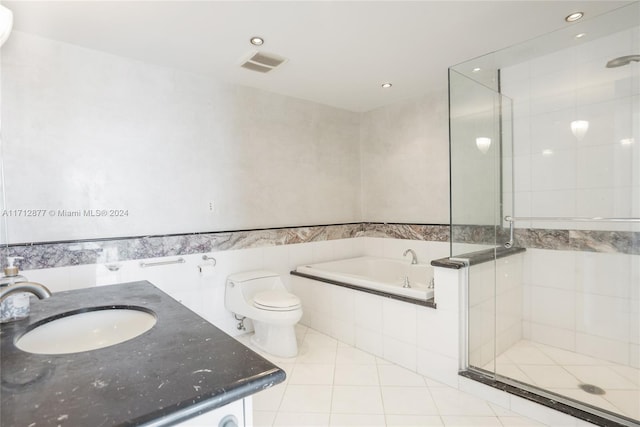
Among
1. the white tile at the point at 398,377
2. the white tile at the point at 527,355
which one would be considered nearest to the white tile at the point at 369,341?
the white tile at the point at 398,377

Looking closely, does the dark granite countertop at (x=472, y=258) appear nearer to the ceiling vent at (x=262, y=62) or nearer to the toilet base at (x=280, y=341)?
the toilet base at (x=280, y=341)

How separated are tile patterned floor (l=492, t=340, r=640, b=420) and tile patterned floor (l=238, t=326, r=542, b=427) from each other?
0.33 metres

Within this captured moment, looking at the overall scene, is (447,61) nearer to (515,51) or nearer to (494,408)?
(515,51)

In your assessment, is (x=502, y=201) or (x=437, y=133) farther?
(x=437, y=133)

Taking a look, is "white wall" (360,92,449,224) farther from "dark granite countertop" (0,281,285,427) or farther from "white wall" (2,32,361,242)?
"dark granite countertop" (0,281,285,427)

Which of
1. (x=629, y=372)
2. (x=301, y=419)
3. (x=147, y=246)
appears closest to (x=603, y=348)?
(x=629, y=372)

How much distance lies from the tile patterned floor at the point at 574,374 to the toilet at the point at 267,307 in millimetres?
1408

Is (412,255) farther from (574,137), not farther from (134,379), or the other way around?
(134,379)

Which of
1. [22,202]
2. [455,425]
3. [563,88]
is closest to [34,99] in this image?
[22,202]

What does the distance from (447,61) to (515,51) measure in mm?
482

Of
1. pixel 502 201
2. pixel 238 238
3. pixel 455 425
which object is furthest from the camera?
pixel 238 238

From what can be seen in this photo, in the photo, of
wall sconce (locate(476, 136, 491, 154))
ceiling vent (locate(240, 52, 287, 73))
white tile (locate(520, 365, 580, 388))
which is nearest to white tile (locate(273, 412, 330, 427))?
white tile (locate(520, 365, 580, 388))

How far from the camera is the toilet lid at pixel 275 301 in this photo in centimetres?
257

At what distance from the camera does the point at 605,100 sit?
7.54 ft
